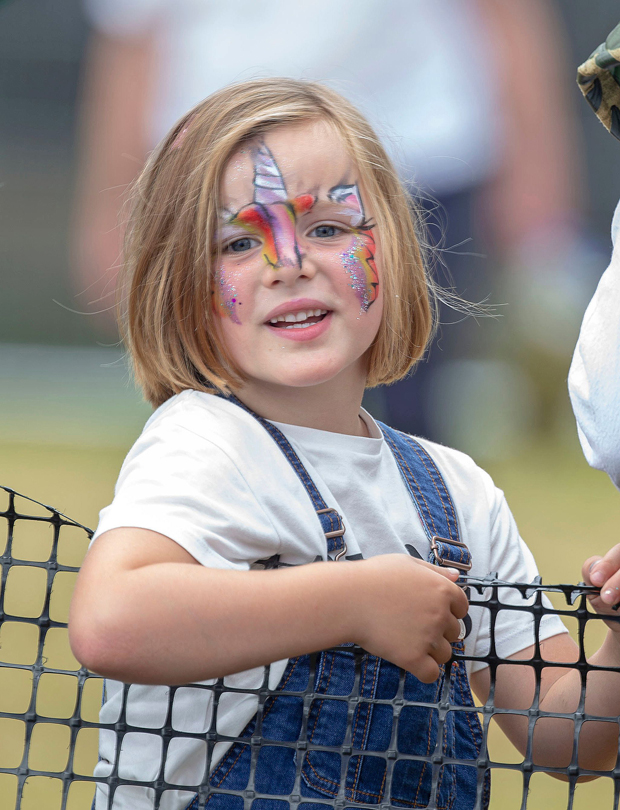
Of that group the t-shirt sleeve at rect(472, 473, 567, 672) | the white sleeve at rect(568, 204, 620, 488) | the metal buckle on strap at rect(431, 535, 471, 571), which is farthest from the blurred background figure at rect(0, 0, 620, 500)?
the white sleeve at rect(568, 204, 620, 488)

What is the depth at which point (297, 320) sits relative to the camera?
0.84 metres

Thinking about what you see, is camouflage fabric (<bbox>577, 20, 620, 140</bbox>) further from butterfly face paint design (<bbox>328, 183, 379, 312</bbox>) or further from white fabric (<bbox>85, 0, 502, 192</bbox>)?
white fabric (<bbox>85, 0, 502, 192</bbox>)

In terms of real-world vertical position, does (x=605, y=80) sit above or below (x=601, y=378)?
above

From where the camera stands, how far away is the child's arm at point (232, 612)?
0.62m

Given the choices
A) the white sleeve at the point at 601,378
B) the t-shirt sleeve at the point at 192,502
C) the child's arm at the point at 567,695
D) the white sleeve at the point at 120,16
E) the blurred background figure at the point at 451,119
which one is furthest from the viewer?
the white sleeve at the point at 120,16

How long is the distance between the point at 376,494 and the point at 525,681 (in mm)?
256

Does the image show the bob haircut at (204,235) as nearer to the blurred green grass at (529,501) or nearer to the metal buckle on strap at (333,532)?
the metal buckle on strap at (333,532)

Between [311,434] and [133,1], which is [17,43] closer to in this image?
[133,1]

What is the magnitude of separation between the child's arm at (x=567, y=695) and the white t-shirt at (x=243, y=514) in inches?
1.0

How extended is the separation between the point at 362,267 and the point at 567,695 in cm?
46

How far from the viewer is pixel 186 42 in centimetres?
461

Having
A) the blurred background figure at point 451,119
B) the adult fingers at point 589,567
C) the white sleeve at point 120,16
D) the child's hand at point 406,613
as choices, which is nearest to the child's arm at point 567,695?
the adult fingers at point 589,567

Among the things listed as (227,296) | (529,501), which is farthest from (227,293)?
(529,501)

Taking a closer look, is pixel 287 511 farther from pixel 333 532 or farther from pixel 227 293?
pixel 227 293
